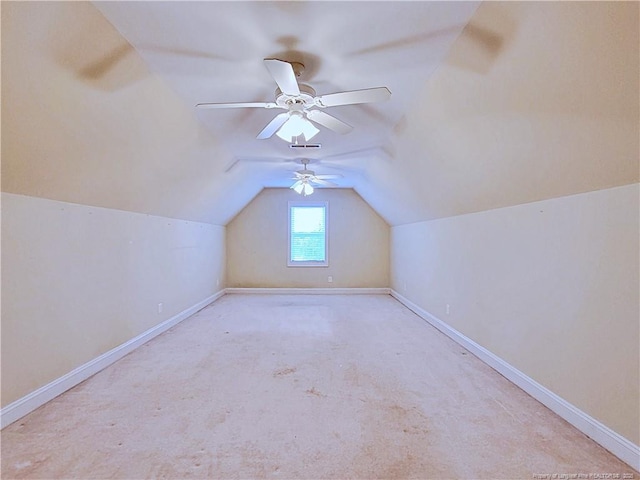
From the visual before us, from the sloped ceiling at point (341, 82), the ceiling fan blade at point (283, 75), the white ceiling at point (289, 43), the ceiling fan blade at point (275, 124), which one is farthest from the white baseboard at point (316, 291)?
the ceiling fan blade at point (283, 75)

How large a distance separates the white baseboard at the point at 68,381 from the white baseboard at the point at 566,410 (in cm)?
366

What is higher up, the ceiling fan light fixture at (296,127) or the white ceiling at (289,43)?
the white ceiling at (289,43)

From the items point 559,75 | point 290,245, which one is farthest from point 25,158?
point 290,245

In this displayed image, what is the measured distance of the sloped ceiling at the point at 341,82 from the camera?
1559 mm

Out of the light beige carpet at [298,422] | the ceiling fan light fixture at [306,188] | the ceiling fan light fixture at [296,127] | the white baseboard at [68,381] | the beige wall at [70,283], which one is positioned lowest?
the light beige carpet at [298,422]

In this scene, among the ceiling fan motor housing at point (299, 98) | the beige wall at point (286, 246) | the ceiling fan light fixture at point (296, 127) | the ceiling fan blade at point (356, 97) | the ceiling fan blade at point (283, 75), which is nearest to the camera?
the ceiling fan blade at point (283, 75)

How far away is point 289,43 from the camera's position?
6.59 ft

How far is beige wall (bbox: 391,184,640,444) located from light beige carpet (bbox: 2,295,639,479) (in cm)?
27

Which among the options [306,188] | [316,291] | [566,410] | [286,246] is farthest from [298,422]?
[286,246]

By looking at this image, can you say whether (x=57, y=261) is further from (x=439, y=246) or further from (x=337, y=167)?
(x=439, y=246)

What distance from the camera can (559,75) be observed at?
1658 mm

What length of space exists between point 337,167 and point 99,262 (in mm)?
3509

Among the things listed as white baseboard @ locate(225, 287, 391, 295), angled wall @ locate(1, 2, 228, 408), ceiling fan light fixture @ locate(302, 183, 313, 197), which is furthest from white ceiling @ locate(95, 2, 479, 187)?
white baseboard @ locate(225, 287, 391, 295)

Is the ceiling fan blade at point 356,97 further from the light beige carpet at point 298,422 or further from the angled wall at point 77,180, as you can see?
the light beige carpet at point 298,422
